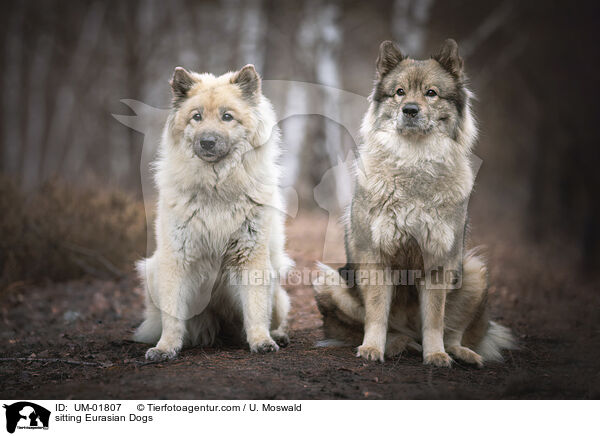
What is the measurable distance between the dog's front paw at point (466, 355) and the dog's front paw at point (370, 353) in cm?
51

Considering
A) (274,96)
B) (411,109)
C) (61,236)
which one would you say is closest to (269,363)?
(411,109)

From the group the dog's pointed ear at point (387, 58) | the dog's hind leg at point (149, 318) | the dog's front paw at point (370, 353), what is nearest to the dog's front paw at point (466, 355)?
the dog's front paw at point (370, 353)

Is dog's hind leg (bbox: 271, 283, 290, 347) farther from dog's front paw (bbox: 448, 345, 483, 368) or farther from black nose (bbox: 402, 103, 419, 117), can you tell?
black nose (bbox: 402, 103, 419, 117)

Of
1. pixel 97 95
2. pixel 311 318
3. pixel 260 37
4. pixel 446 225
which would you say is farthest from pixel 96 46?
pixel 446 225

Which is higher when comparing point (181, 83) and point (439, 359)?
point (181, 83)

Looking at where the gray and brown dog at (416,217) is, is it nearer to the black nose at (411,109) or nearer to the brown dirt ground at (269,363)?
the black nose at (411,109)

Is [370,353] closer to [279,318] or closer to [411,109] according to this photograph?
[279,318]

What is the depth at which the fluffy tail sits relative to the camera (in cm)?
346

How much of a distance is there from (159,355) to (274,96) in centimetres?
1197

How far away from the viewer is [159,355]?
312 centimetres

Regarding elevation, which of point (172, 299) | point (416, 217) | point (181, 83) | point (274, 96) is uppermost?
point (274, 96)

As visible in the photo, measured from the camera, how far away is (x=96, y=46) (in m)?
14.7

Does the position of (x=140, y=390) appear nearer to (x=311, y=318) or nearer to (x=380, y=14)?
(x=311, y=318)

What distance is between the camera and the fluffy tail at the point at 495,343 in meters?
3.46
